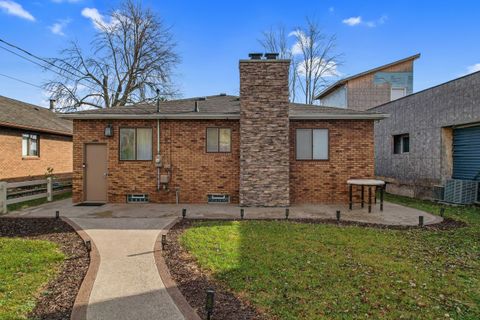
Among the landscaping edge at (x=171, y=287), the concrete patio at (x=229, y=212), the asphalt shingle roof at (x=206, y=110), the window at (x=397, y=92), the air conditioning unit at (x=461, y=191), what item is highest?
the window at (x=397, y=92)

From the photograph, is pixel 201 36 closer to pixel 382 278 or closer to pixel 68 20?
pixel 68 20

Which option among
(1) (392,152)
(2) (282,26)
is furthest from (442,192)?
(2) (282,26)

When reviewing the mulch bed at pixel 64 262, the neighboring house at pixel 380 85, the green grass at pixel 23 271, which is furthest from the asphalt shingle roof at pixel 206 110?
the neighboring house at pixel 380 85

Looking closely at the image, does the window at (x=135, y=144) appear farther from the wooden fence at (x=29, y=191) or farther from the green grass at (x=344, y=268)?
the green grass at (x=344, y=268)

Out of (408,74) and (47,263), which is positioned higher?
(408,74)

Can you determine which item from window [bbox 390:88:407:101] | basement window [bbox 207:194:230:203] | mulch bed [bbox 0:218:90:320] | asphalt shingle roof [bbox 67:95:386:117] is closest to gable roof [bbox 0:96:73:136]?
asphalt shingle roof [bbox 67:95:386:117]

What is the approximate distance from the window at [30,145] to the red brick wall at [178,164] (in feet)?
25.8

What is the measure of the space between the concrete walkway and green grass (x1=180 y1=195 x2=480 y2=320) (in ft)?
2.83

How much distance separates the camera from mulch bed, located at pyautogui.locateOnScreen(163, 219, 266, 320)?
3380 millimetres

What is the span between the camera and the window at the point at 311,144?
1091 centimetres

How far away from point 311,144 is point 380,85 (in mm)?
14196

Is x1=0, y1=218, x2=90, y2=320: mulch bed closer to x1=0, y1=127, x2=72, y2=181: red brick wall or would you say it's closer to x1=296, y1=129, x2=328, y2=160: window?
x1=296, y1=129, x2=328, y2=160: window

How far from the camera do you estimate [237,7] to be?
1356 cm

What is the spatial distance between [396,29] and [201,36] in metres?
9.87
